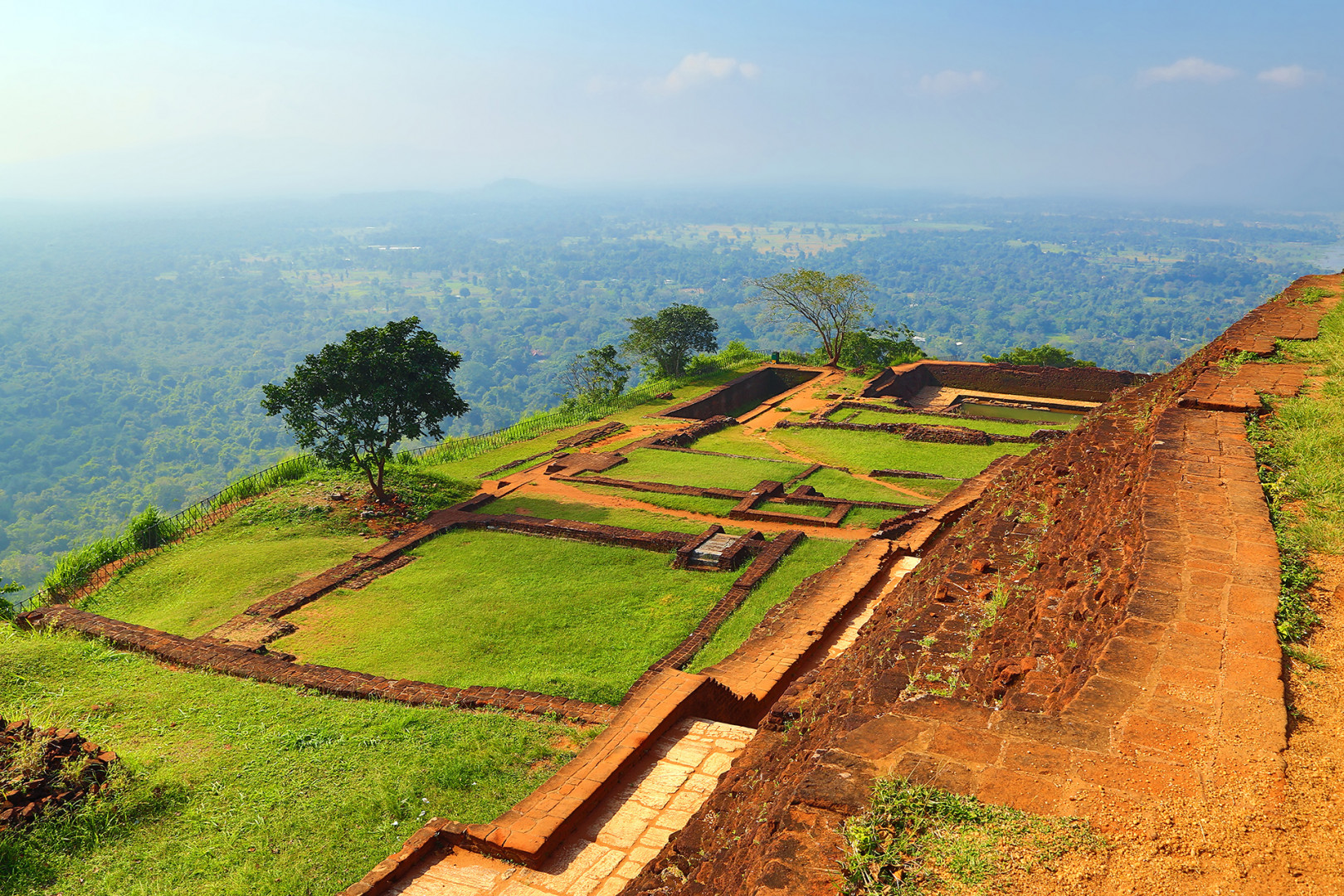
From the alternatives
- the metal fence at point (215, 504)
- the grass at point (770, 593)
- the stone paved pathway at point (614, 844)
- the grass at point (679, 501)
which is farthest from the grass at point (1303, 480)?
the metal fence at point (215, 504)

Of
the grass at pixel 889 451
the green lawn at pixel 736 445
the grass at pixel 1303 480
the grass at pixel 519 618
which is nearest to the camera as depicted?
the grass at pixel 1303 480

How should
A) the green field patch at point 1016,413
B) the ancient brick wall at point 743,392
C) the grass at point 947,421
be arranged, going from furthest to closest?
the ancient brick wall at point 743,392 → the green field patch at point 1016,413 → the grass at point 947,421

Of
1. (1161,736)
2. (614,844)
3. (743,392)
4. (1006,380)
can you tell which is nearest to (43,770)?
(614,844)

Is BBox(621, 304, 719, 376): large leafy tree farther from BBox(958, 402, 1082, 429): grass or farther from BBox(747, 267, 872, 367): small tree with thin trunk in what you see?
BBox(958, 402, 1082, 429): grass

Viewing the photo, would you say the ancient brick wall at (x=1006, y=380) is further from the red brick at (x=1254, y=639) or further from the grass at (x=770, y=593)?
the red brick at (x=1254, y=639)

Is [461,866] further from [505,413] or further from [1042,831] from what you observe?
[505,413]

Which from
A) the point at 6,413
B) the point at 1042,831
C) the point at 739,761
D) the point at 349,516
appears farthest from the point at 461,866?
the point at 6,413
